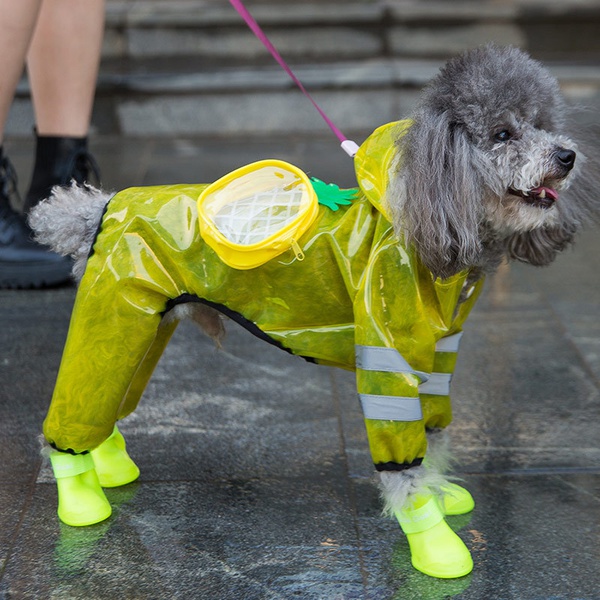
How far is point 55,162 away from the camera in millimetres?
4508

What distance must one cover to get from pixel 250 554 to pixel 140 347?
0.65m

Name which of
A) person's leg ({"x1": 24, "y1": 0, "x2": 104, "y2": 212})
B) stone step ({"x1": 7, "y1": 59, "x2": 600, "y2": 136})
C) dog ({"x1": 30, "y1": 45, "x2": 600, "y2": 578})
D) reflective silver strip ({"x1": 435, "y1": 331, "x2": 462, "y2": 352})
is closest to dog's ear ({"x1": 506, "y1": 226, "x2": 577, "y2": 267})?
dog ({"x1": 30, "y1": 45, "x2": 600, "y2": 578})

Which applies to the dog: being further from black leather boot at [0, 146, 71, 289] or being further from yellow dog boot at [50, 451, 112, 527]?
black leather boot at [0, 146, 71, 289]

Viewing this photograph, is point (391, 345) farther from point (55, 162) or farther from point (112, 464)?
point (55, 162)

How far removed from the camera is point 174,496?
3.00m

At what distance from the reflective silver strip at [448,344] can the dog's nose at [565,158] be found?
2.24 ft

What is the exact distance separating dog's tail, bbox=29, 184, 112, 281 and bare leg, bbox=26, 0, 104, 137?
5.87 feet

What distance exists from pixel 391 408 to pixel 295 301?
1.27 ft

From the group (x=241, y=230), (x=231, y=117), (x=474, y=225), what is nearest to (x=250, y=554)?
(x=241, y=230)

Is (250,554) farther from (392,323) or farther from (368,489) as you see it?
(392,323)

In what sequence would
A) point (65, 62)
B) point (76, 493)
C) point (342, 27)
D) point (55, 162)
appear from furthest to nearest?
point (342, 27), point (55, 162), point (65, 62), point (76, 493)

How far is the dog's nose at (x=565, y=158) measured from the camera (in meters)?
2.36

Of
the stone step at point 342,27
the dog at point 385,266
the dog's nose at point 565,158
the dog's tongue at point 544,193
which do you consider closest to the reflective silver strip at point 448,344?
the dog at point 385,266

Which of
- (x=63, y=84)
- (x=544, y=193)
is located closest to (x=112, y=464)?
(x=544, y=193)
